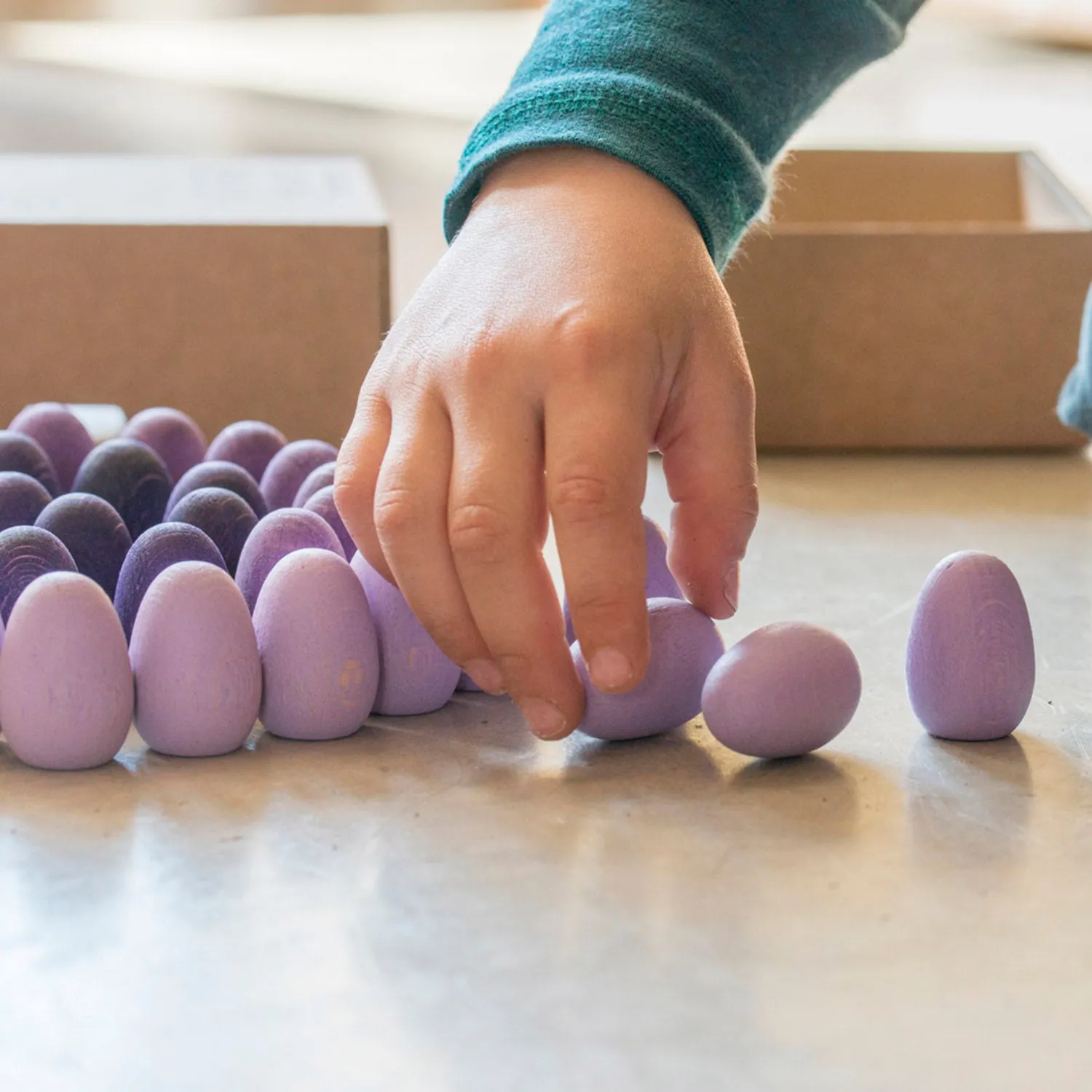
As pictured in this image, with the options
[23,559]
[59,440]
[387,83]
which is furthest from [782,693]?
[387,83]

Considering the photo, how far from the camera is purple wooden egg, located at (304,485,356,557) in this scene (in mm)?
838

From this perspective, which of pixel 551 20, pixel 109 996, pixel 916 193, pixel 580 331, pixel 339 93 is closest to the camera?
pixel 109 996

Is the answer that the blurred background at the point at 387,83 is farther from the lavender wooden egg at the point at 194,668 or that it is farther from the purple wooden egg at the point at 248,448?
the lavender wooden egg at the point at 194,668

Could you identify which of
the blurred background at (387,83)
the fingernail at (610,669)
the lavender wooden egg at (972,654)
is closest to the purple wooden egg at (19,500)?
the fingernail at (610,669)

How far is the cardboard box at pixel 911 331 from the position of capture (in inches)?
51.4

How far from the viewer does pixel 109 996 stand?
0.47m

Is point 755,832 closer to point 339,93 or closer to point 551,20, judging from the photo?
point 551,20

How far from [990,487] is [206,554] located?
0.71m

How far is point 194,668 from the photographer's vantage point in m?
0.66

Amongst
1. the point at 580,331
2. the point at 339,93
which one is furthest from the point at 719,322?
the point at 339,93

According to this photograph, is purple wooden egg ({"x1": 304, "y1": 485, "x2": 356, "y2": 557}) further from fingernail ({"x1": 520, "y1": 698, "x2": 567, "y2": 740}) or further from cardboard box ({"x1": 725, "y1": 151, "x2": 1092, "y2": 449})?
cardboard box ({"x1": 725, "y1": 151, "x2": 1092, "y2": 449})

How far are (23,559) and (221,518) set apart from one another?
0.39 ft

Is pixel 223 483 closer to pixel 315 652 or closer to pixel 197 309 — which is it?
pixel 315 652

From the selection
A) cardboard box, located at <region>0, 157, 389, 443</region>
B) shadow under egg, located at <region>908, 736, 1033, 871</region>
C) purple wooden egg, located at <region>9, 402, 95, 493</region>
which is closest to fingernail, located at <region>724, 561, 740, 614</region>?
shadow under egg, located at <region>908, 736, 1033, 871</region>
